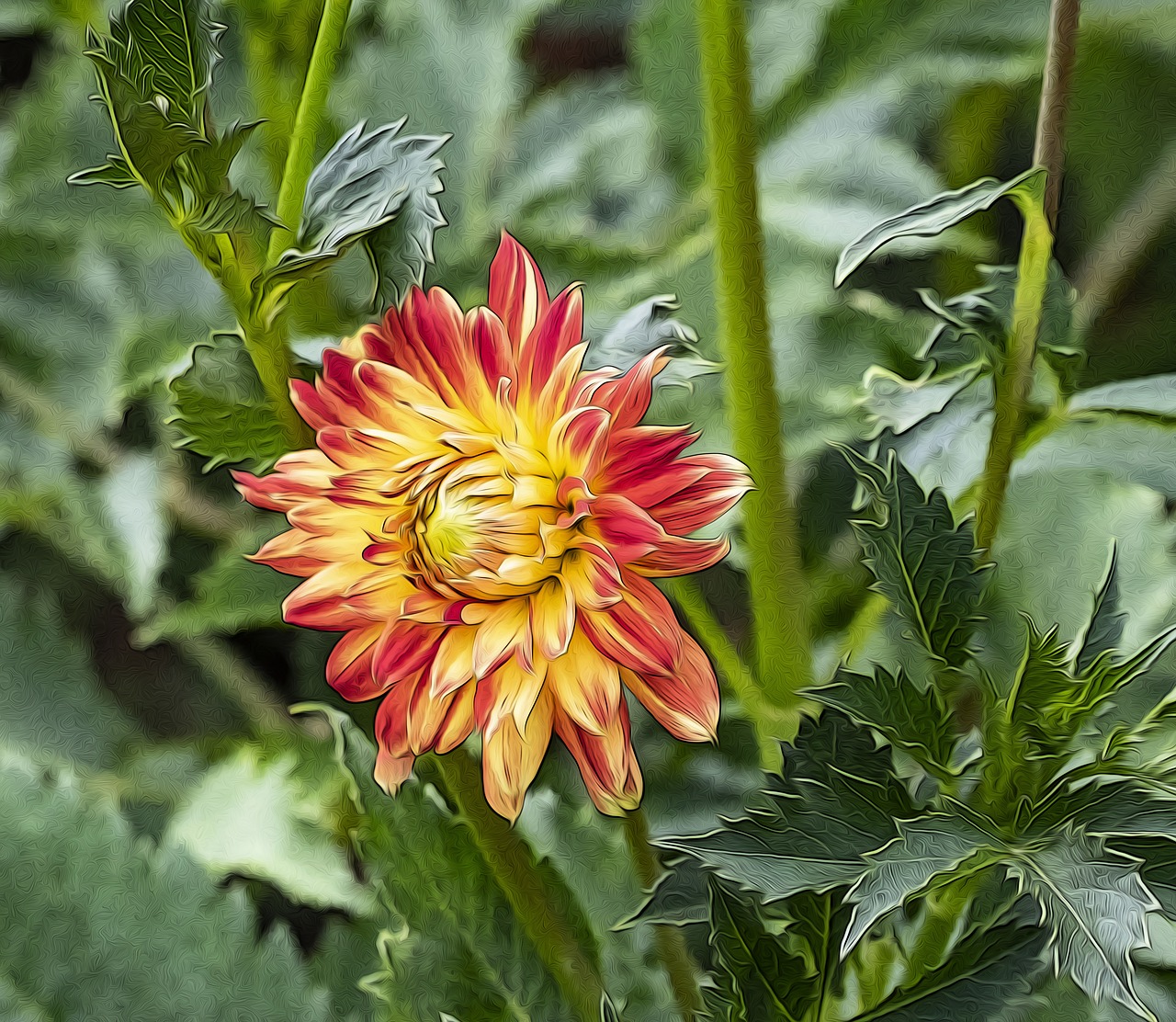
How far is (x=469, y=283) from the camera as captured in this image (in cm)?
34

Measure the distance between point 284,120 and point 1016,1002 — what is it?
9.9 inches

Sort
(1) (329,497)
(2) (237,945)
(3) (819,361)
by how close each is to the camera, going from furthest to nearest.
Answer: (3) (819,361) → (2) (237,945) → (1) (329,497)

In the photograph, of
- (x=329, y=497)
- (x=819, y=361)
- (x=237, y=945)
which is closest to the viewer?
(x=329, y=497)

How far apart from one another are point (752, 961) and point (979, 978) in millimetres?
35

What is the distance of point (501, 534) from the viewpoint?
0.46ft

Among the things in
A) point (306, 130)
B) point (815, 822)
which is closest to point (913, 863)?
point (815, 822)

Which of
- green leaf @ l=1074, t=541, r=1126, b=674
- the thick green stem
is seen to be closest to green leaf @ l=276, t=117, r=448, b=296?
the thick green stem

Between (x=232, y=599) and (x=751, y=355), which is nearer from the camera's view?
(x=751, y=355)

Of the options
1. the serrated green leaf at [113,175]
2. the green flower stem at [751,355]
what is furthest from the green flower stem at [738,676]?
the serrated green leaf at [113,175]

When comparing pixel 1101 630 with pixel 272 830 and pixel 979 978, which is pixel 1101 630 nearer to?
pixel 979 978

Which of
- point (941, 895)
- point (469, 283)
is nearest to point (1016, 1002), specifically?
point (941, 895)

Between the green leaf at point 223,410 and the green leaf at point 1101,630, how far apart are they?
12 centimetres

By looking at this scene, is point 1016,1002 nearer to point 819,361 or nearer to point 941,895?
point 941,895

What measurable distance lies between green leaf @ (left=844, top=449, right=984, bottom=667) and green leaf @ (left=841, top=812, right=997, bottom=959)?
0.03 m
